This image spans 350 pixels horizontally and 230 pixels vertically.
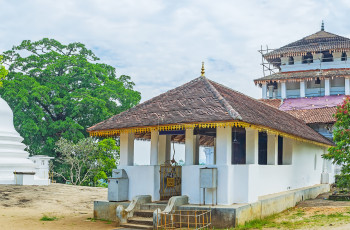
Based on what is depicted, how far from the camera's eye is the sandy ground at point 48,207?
13.3 m

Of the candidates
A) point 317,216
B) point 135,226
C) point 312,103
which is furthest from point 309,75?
point 135,226

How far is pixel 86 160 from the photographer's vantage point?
31469mm

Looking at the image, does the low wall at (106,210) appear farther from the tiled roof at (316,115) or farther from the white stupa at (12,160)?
the tiled roof at (316,115)

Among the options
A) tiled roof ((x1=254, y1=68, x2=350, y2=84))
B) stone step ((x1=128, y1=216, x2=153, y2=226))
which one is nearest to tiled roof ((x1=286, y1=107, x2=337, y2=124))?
tiled roof ((x1=254, y1=68, x2=350, y2=84))

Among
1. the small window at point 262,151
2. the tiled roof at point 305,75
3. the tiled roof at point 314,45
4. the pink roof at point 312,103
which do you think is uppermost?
the tiled roof at point 314,45

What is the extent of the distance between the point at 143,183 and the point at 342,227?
19.3 ft

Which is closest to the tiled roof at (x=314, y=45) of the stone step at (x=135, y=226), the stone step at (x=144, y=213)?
the stone step at (x=144, y=213)

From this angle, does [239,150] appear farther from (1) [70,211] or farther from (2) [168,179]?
(1) [70,211]

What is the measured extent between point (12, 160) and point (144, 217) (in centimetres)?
1284

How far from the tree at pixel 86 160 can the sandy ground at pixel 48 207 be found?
7685 millimetres

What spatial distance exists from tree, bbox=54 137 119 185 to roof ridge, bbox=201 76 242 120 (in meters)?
16.9

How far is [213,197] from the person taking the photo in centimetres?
1270

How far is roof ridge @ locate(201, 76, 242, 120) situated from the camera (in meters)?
12.0

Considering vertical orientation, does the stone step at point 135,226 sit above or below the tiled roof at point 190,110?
below
